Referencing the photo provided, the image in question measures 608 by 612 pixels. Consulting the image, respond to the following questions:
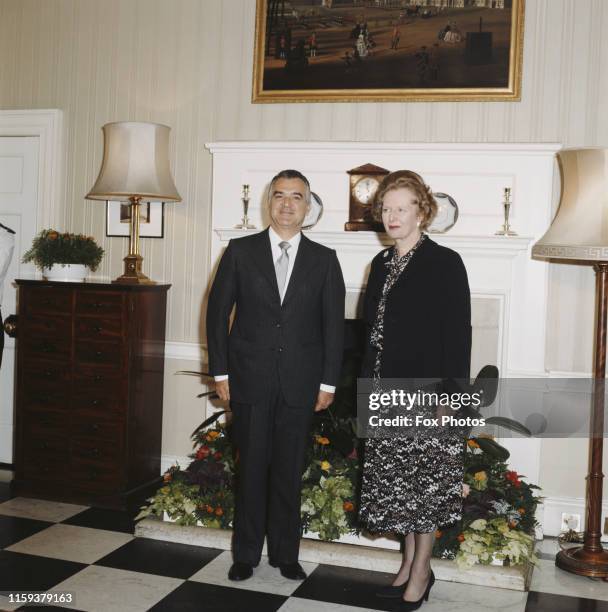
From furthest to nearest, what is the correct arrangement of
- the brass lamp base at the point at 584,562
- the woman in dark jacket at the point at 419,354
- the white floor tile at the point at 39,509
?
1. the white floor tile at the point at 39,509
2. the brass lamp base at the point at 584,562
3. the woman in dark jacket at the point at 419,354

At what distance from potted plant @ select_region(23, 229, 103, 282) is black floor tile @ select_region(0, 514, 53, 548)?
126 centimetres

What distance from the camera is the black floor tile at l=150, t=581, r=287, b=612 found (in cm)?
269

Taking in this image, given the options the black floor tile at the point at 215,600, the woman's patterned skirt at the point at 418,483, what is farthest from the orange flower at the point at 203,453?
the woman's patterned skirt at the point at 418,483

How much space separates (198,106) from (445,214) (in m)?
1.52

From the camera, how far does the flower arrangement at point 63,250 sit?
13.3 feet

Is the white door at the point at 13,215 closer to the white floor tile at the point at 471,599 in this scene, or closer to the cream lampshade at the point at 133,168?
the cream lampshade at the point at 133,168

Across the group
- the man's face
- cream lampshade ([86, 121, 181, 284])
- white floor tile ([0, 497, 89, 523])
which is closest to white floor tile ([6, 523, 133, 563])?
white floor tile ([0, 497, 89, 523])

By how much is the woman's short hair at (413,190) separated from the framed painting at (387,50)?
1411 millimetres

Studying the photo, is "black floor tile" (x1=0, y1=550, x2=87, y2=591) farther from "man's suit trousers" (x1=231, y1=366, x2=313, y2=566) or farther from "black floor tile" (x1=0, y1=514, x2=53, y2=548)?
"man's suit trousers" (x1=231, y1=366, x2=313, y2=566)

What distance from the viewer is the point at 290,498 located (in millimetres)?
2930

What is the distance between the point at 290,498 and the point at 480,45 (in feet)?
7.92

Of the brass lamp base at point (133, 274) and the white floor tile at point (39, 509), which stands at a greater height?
the brass lamp base at point (133, 274)

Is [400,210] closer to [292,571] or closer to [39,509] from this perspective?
[292,571]

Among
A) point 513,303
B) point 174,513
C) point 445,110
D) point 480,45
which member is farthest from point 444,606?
point 480,45
